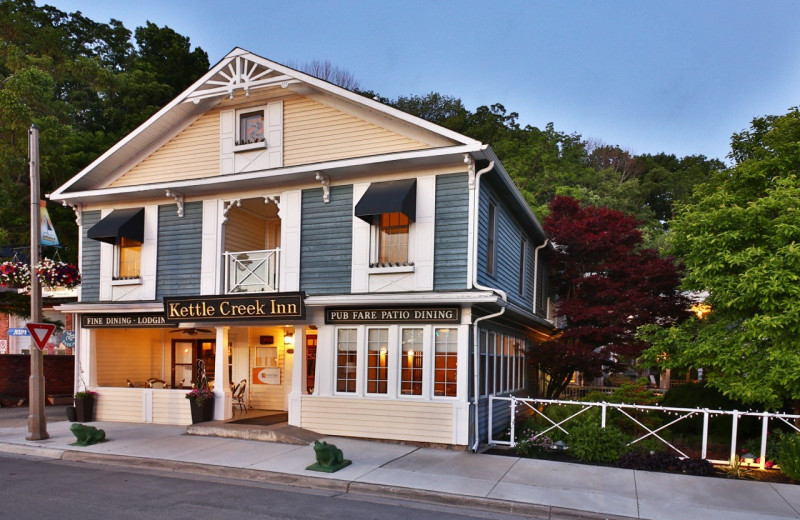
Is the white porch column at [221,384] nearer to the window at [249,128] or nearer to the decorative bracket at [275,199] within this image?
the decorative bracket at [275,199]

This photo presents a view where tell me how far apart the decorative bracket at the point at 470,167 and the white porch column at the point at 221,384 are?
724 centimetres

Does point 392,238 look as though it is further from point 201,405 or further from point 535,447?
point 201,405

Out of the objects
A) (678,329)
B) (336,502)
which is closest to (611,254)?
(678,329)

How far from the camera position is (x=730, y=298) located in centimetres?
1120

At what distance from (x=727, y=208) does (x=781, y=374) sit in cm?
325

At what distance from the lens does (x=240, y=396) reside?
53.6ft

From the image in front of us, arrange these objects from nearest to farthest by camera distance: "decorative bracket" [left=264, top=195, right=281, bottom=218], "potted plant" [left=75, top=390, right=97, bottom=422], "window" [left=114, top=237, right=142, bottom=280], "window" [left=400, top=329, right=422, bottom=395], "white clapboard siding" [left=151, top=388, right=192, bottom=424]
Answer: "window" [left=400, top=329, right=422, bottom=395] < "decorative bracket" [left=264, top=195, right=281, bottom=218] < "white clapboard siding" [left=151, top=388, right=192, bottom=424] < "potted plant" [left=75, top=390, right=97, bottom=422] < "window" [left=114, top=237, right=142, bottom=280]

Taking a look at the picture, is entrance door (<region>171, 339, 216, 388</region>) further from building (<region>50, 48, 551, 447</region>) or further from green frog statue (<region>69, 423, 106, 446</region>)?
green frog statue (<region>69, 423, 106, 446</region>)

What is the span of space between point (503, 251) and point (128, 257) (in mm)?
10210

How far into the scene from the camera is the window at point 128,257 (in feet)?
52.6

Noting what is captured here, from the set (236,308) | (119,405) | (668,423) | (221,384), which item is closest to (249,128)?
(236,308)

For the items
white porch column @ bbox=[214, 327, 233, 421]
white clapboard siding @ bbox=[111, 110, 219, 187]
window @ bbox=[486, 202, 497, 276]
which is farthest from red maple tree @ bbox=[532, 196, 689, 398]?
white clapboard siding @ bbox=[111, 110, 219, 187]

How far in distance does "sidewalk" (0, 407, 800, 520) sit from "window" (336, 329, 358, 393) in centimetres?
123

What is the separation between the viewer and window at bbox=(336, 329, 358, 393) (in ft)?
44.0
